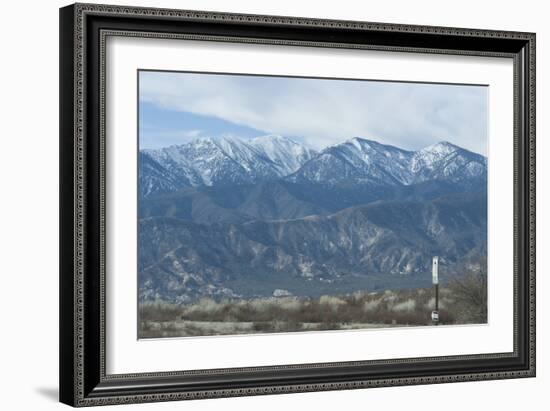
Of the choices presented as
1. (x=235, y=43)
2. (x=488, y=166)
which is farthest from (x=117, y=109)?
(x=488, y=166)

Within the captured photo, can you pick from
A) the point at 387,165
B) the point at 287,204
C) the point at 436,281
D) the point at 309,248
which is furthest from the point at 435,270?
the point at 287,204

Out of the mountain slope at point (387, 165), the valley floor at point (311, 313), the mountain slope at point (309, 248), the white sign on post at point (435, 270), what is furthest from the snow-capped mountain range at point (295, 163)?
the valley floor at point (311, 313)

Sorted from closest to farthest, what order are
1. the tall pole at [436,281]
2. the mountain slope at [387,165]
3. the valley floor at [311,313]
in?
the valley floor at [311,313] → the mountain slope at [387,165] → the tall pole at [436,281]

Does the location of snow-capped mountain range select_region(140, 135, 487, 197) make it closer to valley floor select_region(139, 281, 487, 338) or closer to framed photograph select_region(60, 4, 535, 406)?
framed photograph select_region(60, 4, 535, 406)

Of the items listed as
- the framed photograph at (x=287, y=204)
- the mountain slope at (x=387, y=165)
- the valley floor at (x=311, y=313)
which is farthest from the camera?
the mountain slope at (x=387, y=165)

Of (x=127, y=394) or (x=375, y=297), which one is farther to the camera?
(x=375, y=297)

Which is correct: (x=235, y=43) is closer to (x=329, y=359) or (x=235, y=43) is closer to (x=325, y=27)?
(x=325, y=27)

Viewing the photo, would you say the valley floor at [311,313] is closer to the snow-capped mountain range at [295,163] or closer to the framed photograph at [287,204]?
the framed photograph at [287,204]
